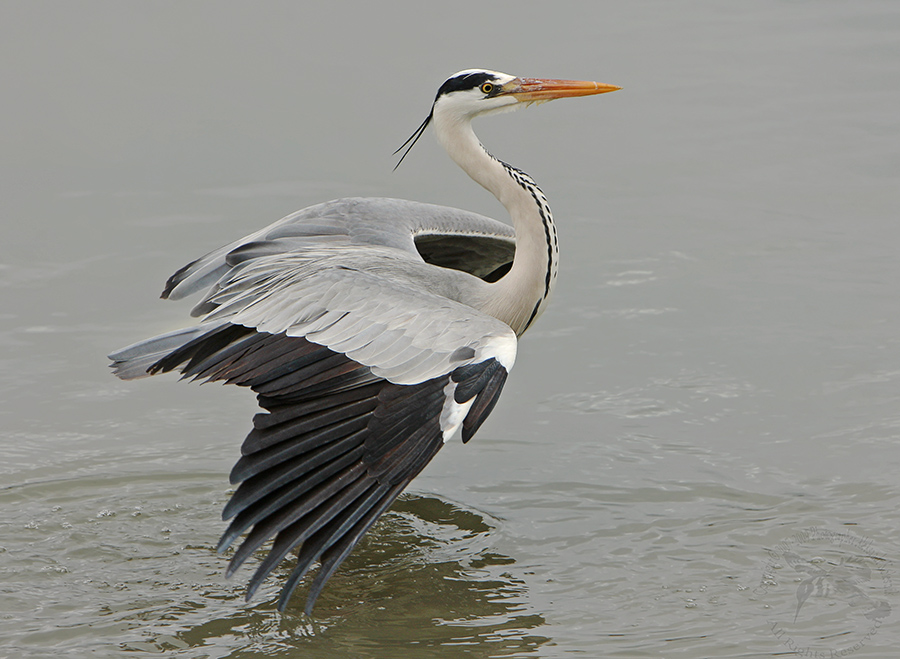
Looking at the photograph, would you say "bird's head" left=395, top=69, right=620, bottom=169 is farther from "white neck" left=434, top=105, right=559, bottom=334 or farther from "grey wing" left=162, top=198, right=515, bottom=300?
"grey wing" left=162, top=198, right=515, bottom=300

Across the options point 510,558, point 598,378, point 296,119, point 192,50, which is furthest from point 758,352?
point 192,50

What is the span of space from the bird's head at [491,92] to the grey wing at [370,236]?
709 mm

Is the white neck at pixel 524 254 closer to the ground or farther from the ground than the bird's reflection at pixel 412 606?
farther from the ground

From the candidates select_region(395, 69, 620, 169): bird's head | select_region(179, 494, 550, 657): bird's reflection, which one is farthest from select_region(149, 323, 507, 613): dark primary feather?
select_region(395, 69, 620, 169): bird's head

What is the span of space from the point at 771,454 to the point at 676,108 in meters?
4.37

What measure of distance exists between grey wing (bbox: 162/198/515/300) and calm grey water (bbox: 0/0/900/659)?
0.77 meters

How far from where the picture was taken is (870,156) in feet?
29.8

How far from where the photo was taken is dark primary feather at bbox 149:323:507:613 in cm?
419

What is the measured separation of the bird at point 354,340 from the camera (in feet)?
14.0

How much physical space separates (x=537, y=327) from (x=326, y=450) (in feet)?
11.4

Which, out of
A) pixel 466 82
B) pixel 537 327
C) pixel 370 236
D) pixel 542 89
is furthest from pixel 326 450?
pixel 537 327

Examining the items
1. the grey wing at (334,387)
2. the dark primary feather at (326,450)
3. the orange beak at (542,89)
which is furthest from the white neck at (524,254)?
the dark primary feather at (326,450)

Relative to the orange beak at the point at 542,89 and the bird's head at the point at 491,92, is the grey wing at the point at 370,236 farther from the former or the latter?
the orange beak at the point at 542,89

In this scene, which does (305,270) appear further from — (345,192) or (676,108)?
(676,108)
